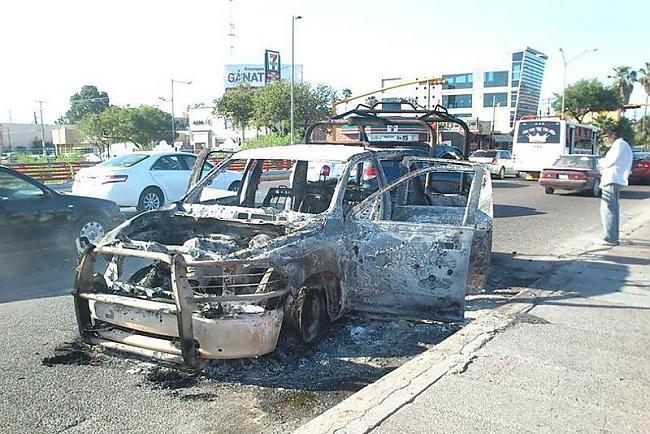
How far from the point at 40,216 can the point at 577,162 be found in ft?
57.6

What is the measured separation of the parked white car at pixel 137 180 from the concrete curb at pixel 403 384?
941 centimetres

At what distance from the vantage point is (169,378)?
458 cm

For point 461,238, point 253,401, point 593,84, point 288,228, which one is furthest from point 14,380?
A: point 593,84

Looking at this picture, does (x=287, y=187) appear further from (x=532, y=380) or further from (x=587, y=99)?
(x=587, y=99)

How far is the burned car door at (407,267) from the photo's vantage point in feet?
17.9

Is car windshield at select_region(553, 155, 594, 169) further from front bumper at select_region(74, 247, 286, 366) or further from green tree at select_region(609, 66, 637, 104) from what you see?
green tree at select_region(609, 66, 637, 104)

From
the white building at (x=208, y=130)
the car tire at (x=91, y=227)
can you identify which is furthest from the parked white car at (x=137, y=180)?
the white building at (x=208, y=130)

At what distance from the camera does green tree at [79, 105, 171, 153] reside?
74375 mm

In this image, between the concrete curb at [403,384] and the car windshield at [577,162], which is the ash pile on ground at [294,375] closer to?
the concrete curb at [403,384]

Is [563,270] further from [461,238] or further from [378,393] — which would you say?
[378,393]

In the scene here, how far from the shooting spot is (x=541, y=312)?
600cm

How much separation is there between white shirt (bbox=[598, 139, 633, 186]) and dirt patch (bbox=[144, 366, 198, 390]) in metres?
7.95

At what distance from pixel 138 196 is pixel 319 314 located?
29.4 feet

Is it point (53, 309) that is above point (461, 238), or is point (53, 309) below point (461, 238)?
below
